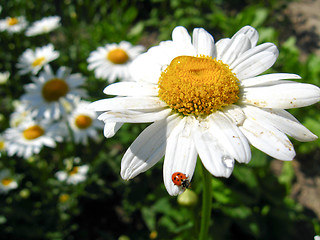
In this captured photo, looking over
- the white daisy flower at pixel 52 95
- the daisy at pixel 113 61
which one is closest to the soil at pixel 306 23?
the daisy at pixel 113 61

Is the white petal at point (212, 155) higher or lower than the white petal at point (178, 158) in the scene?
higher

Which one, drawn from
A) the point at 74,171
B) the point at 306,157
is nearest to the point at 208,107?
the point at 74,171

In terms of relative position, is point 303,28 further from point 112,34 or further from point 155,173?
point 155,173

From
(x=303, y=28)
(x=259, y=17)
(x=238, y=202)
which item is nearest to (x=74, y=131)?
(x=238, y=202)

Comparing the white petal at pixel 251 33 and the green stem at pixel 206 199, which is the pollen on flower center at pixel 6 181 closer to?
the green stem at pixel 206 199

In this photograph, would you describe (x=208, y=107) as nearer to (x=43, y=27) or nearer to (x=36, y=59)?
(x=36, y=59)

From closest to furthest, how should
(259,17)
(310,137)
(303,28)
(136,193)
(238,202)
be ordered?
(310,137) < (238,202) < (136,193) < (259,17) < (303,28)
